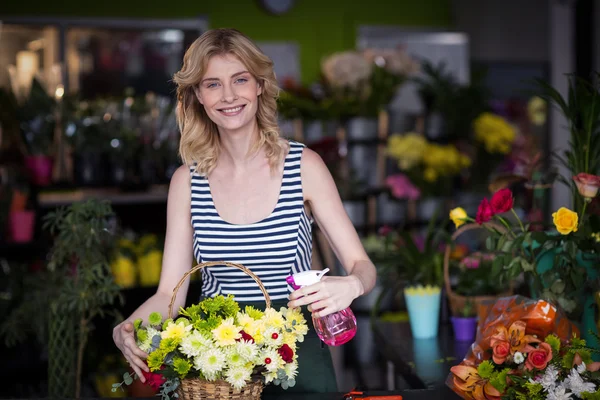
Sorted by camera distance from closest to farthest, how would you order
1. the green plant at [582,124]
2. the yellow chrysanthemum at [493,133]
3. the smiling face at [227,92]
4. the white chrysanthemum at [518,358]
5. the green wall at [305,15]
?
1. the white chrysanthemum at [518,358]
2. the smiling face at [227,92]
3. the green plant at [582,124]
4. the yellow chrysanthemum at [493,133]
5. the green wall at [305,15]

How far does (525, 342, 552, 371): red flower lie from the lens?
191cm

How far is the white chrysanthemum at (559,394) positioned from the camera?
5.89ft

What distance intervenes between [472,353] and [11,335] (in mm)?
2373

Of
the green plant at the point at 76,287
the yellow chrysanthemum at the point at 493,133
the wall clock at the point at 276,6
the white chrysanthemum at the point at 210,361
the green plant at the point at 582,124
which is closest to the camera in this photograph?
the white chrysanthemum at the point at 210,361

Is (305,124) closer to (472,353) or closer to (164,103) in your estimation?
(164,103)

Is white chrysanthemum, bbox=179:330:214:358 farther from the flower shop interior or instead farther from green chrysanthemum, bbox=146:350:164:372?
the flower shop interior

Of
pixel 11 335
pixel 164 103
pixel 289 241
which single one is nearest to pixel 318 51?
pixel 164 103

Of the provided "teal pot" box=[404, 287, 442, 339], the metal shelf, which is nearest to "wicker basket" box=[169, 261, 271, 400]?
"teal pot" box=[404, 287, 442, 339]

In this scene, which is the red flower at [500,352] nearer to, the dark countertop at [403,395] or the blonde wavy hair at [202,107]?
the dark countertop at [403,395]

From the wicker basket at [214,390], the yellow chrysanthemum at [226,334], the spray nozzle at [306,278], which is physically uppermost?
the spray nozzle at [306,278]

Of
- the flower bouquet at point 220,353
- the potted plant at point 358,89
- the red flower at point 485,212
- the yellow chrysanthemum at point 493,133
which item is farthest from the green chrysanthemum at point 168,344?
the yellow chrysanthemum at point 493,133

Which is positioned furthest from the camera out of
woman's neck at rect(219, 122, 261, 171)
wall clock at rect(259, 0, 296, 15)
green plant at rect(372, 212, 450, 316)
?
wall clock at rect(259, 0, 296, 15)

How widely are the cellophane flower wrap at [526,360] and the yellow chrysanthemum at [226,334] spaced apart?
595 mm

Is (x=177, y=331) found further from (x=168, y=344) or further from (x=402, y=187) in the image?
(x=402, y=187)
